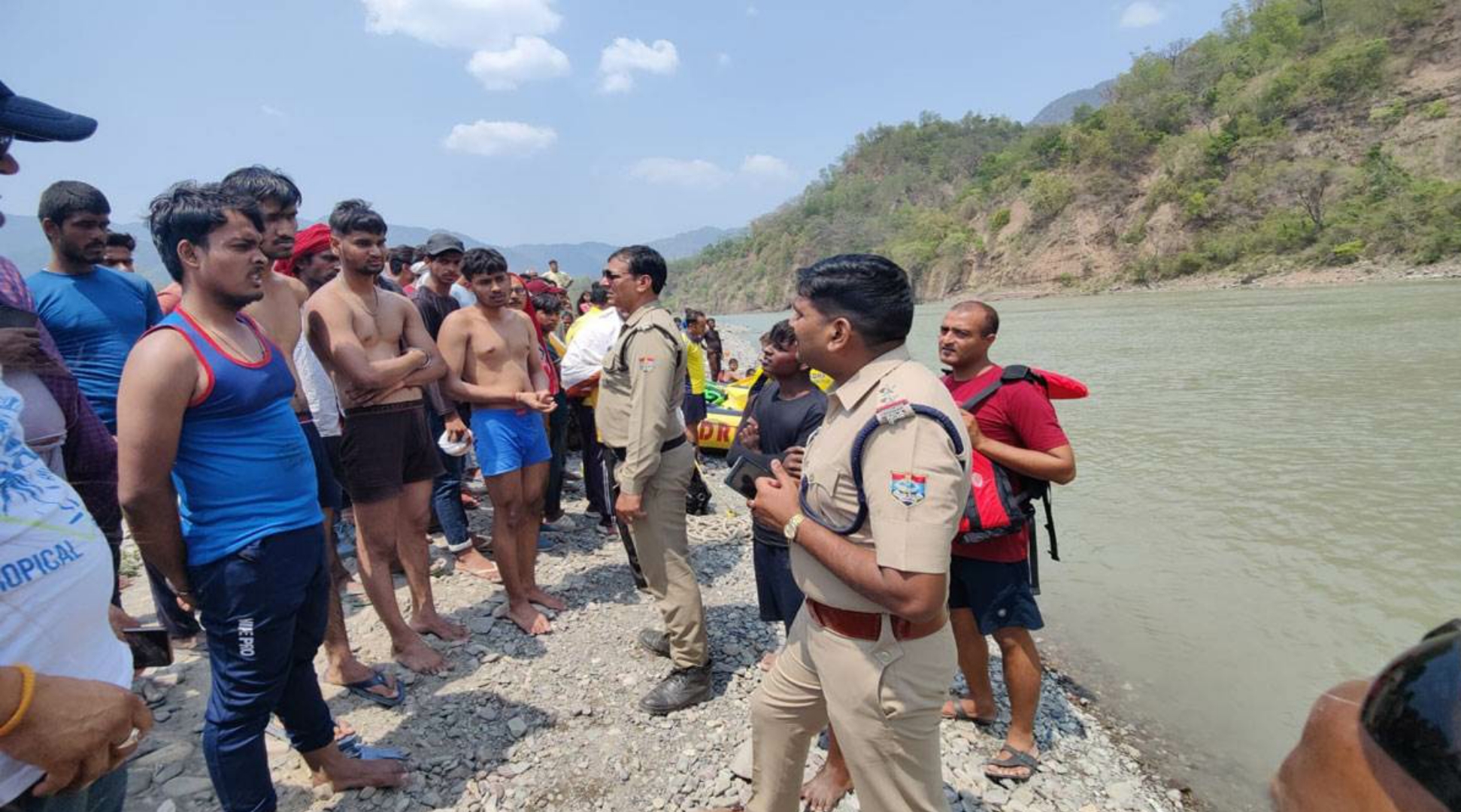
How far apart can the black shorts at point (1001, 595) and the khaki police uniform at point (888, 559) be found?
1094 millimetres

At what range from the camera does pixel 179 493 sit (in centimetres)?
211

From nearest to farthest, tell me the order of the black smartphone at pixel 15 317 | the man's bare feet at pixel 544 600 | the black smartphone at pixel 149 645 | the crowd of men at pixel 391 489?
the crowd of men at pixel 391 489 → the black smartphone at pixel 149 645 → the black smartphone at pixel 15 317 → the man's bare feet at pixel 544 600

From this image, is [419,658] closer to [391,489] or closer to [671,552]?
[391,489]

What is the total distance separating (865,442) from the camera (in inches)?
64.7

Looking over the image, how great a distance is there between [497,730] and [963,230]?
6622 centimetres

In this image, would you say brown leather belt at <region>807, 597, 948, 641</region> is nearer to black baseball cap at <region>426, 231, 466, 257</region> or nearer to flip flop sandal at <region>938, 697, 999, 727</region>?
flip flop sandal at <region>938, 697, 999, 727</region>

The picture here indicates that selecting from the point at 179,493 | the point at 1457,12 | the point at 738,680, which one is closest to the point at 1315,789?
the point at 179,493

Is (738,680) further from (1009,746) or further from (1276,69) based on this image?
(1276,69)

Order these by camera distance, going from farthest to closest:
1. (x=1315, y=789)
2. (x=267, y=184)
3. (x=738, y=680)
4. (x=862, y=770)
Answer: (x=738, y=680) < (x=267, y=184) < (x=862, y=770) < (x=1315, y=789)

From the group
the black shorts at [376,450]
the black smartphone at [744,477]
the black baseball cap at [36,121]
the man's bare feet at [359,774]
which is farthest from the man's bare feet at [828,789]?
the black baseball cap at [36,121]

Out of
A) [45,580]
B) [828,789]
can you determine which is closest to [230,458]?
[45,580]

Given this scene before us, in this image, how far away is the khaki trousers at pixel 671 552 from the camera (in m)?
3.24

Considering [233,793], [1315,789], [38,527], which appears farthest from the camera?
[233,793]

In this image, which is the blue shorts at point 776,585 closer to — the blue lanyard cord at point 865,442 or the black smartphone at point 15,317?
the blue lanyard cord at point 865,442
